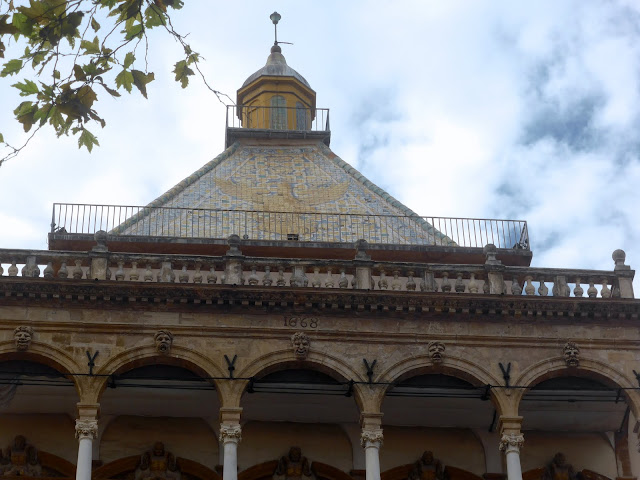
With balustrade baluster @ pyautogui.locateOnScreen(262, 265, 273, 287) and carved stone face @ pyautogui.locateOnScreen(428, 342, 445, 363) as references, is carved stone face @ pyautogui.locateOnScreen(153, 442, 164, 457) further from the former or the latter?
carved stone face @ pyautogui.locateOnScreen(428, 342, 445, 363)

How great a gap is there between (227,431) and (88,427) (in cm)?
255

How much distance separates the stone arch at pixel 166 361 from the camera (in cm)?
2750

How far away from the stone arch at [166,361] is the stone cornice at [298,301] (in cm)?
91

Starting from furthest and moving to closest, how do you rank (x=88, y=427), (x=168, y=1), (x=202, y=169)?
(x=202, y=169), (x=88, y=427), (x=168, y=1)

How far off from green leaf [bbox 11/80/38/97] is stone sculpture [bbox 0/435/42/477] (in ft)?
49.5

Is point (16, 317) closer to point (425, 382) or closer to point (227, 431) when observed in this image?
point (227, 431)

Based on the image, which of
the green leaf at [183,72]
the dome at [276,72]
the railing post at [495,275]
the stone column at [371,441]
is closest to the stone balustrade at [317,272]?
the railing post at [495,275]

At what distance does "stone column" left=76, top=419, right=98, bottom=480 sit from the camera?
86.4ft

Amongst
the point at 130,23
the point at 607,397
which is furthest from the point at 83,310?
the point at 130,23

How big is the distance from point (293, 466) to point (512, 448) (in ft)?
Answer: 15.3

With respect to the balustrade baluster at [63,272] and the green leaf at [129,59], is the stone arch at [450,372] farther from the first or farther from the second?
the green leaf at [129,59]

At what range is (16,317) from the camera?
27703mm

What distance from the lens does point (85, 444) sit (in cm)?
2658

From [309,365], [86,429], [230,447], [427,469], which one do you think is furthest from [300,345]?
[86,429]
